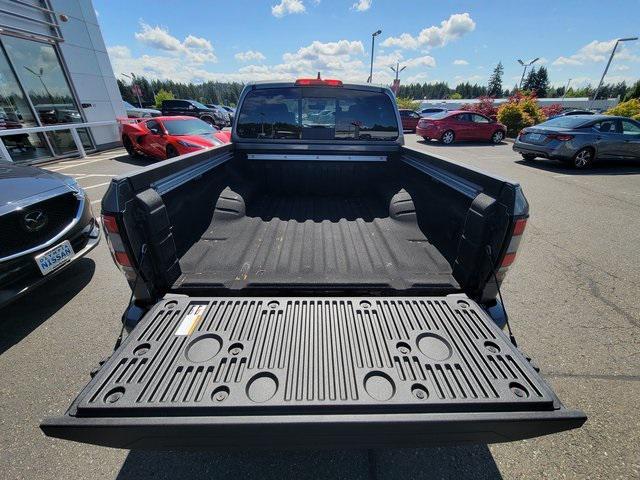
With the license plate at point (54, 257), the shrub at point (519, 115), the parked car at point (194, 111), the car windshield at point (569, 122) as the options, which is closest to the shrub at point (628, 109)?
the shrub at point (519, 115)

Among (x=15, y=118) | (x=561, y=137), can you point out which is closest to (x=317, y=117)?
(x=561, y=137)

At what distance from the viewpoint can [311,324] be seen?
166 cm

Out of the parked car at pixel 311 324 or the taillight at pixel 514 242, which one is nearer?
the parked car at pixel 311 324

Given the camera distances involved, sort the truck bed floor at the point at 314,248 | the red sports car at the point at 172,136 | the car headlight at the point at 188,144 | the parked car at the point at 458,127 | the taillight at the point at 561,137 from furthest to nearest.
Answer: the parked car at the point at 458,127
the taillight at the point at 561,137
the red sports car at the point at 172,136
the car headlight at the point at 188,144
the truck bed floor at the point at 314,248

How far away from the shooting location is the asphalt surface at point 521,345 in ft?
5.55

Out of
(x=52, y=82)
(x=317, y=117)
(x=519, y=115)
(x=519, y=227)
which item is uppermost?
(x=52, y=82)

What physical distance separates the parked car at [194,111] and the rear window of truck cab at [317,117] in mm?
20049

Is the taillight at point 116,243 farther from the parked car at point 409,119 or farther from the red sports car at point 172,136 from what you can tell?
the parked car at point 409,119

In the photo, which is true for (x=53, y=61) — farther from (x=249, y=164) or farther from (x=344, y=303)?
(x=344, y=303)

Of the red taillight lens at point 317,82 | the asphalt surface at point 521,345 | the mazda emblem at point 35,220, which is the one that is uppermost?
the red taillight lens at point 317,82

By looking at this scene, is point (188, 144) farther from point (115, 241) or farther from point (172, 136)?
point (115, 241)

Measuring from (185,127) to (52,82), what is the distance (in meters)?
5.95

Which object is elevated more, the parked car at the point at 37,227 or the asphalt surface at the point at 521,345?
the parked car at the point at 37,227

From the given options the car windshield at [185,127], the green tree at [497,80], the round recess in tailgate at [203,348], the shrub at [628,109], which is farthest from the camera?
the green tree at [497,80]
